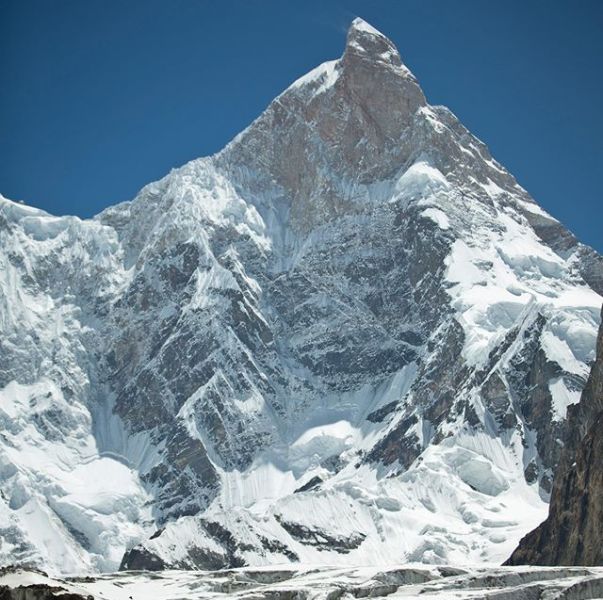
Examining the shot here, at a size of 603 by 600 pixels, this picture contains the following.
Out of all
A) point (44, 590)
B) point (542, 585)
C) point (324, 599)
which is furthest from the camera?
point (324, 599)

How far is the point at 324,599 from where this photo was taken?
199625 millimetres

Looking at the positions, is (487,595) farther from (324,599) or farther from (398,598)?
(324,599)

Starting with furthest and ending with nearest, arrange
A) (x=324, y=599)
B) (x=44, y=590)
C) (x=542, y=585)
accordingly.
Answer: (x=324, y=599) < (x=542, y=585) < (x=44, y=590)

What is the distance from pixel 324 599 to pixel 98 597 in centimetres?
2493

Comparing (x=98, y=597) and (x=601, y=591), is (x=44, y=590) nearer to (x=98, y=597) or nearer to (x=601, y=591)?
(x=98, y=597)

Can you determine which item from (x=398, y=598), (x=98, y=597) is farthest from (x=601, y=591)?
(x=98, y=597)

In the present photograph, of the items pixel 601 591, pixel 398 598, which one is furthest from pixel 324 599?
pixel 601 591

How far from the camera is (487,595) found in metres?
182

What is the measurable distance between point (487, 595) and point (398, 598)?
34.5 ft

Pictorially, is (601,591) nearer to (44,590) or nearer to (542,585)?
(542,585)

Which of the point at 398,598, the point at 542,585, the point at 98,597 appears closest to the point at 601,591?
the point at 542,585

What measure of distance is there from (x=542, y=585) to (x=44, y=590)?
4560 centimetres

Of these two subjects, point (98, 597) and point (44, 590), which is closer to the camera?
point (44, 590)

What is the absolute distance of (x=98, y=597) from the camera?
18612cm
